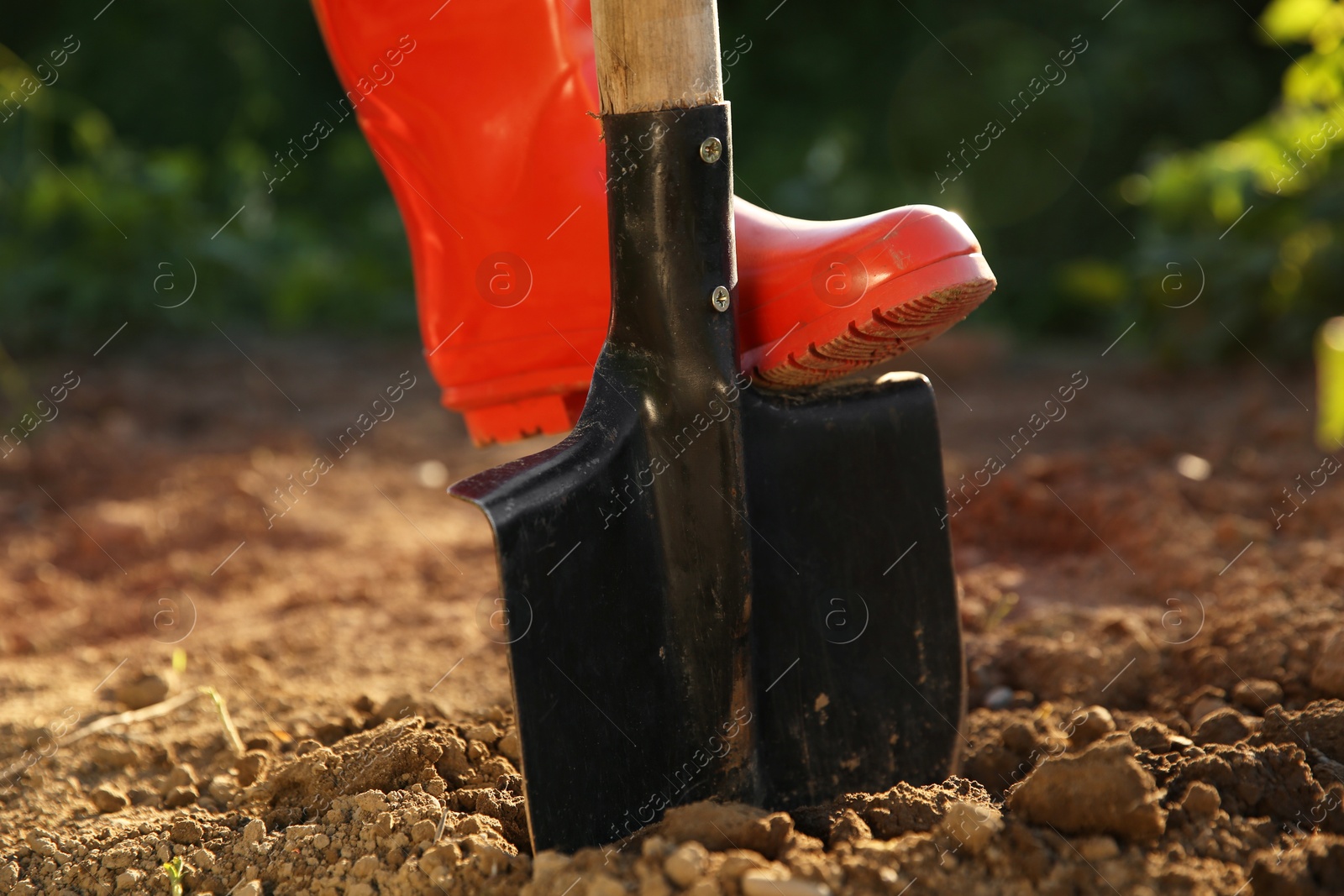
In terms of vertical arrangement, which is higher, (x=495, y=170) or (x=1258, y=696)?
(x=495, y=170)

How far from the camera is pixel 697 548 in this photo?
124 centimetres

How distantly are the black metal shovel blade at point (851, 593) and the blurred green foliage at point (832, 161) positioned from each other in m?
2.68

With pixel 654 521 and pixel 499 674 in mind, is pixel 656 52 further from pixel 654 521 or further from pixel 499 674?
pixel 499 674

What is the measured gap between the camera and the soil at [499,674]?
1.05 m

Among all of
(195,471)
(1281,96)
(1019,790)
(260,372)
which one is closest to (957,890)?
(1019,790)

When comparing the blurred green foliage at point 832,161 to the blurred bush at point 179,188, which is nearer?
the blurred green foliage at point 832,161

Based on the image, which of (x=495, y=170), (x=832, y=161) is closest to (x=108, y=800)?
(x=495, y=170)

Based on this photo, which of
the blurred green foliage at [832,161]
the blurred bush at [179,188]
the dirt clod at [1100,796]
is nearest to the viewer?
the dirt clod at [1100,796]

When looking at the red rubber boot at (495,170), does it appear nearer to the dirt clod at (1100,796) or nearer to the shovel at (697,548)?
the shovel at (697,548)

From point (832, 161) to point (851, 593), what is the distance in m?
3.91

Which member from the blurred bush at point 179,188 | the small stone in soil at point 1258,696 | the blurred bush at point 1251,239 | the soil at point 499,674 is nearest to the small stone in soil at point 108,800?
the soil at point 499,674

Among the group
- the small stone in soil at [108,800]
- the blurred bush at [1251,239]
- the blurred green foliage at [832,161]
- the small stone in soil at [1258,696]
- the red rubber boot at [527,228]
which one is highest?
the blurred green foliage at [832,161]

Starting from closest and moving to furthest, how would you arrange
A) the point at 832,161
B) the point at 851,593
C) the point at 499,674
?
the point at 851,593
the point at 499,674
the point at 832,161

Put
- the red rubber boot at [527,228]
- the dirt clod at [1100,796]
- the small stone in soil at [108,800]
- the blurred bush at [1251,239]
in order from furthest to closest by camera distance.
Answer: the blurred bush at [1251,239] → the small stone in soil at [108,800] → the red rubber boot at [527,228] → the dirt clod at [1100,796]
